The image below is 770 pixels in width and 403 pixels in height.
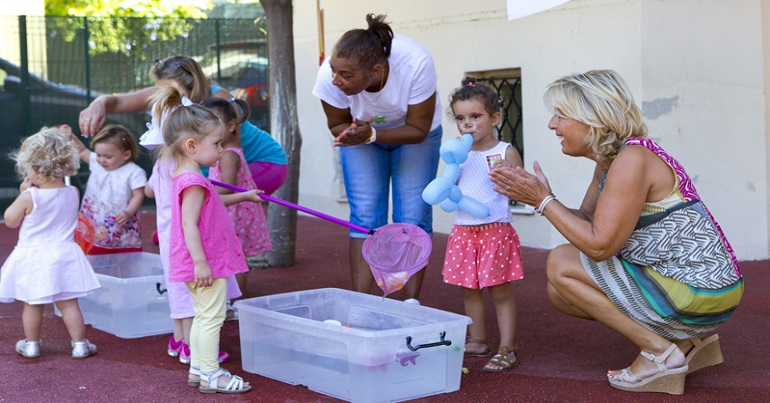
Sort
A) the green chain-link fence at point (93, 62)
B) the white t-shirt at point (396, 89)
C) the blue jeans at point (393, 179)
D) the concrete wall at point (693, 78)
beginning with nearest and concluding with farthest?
1. the white t-shirt at point (396, 89)
2. the blue jeans at point (393, 179)
3. the concrete wall at point (693, 78)
4. the green chain-link fence at point (93, 62)

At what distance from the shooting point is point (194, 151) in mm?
3984

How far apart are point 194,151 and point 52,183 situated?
1.09m

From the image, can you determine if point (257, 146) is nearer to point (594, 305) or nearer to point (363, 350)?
point (363, 350)

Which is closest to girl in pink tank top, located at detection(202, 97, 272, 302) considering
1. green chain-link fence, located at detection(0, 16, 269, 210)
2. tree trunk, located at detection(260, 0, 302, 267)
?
tree trunk, located at detection(260, 0, 302, 267)

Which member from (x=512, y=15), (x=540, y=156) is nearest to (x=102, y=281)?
(x=512, y=15)

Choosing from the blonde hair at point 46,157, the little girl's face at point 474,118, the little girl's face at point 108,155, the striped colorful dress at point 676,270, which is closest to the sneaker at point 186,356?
the blonde hair at point 46,157

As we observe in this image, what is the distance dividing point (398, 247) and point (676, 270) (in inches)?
51.8

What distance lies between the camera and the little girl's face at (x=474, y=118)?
4324 millimetres

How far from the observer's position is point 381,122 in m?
4.76

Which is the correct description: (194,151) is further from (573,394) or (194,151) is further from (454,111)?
(573,394)

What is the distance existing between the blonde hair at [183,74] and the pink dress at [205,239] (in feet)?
4.03

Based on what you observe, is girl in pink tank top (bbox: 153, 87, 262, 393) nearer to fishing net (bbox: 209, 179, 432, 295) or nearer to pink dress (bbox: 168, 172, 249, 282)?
pink dress (bbox: 168, 172, 249, 282)

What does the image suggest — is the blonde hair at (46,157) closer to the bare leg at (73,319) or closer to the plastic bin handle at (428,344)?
the bare leg at (73,319)

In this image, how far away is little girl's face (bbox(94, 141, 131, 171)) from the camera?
18.6 feet
